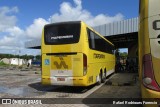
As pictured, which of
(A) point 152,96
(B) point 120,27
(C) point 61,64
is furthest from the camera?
(B) point 120,27

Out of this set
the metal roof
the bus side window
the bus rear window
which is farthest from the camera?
the metal roof

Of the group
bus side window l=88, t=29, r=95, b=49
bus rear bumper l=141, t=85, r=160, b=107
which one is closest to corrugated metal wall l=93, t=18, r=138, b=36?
bus side window l=88, t=29, r=95, b=49

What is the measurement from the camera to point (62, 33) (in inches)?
523

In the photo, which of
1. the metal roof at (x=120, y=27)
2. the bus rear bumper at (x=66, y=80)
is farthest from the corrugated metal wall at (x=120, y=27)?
the bus rear bumper at (x=66, y=80)

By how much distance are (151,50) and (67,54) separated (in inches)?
270

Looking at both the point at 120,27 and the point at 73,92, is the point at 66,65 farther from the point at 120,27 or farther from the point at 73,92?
the point at 120,27

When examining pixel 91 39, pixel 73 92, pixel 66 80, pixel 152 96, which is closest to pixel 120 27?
pixel 91 39

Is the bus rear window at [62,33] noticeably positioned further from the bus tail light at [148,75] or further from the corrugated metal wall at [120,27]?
the corrugated metal wall at [120,27]

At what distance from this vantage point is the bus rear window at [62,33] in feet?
42.7

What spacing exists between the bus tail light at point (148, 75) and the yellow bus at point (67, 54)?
20.8 ft

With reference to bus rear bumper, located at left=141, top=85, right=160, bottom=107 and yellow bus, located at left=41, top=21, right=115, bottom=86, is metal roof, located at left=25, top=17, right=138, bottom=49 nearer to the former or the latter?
yellow bus, located at left=41, top=21, right=115, bottom=86

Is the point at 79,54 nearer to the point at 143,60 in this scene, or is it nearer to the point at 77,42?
the point at 77,42

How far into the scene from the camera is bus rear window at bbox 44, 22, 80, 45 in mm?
13016

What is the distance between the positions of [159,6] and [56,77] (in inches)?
300
